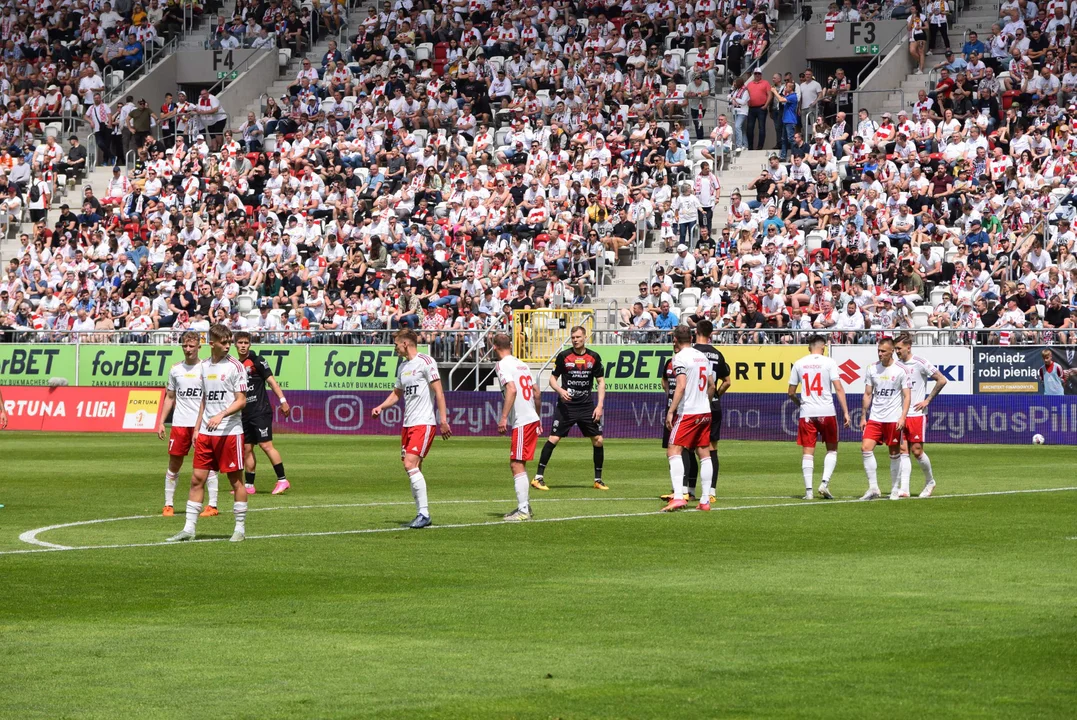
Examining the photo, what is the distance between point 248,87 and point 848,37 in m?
18.6

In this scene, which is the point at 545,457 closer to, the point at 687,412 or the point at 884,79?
the point at 687,412

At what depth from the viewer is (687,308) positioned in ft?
120

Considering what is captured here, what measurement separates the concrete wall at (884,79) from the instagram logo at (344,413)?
49.2 feet

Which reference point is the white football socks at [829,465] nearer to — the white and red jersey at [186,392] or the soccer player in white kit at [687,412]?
the soccer player in white kit at [687,412]

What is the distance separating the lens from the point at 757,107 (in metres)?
43.4

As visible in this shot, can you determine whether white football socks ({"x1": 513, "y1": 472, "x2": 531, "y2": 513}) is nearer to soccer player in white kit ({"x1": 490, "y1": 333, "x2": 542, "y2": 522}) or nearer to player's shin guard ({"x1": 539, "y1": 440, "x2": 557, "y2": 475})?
soccer player in white kit ({"x1": 490, "y1": 333, "x2": 542, "y2": 522})

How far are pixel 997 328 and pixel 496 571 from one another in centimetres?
2110

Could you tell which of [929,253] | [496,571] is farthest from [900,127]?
[496,571]

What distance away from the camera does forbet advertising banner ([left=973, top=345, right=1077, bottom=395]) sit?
31.7 meters

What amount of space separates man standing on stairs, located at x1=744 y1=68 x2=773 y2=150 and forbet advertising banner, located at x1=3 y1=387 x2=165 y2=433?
15977 millimetres

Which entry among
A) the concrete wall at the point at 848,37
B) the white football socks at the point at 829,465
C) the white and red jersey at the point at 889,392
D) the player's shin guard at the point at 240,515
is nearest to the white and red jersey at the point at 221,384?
the player's shin guard at the point at 240,515

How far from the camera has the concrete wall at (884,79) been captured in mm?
43250

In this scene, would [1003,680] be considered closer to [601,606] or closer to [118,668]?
[601,606]

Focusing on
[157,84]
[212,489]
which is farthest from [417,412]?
[157,84]
